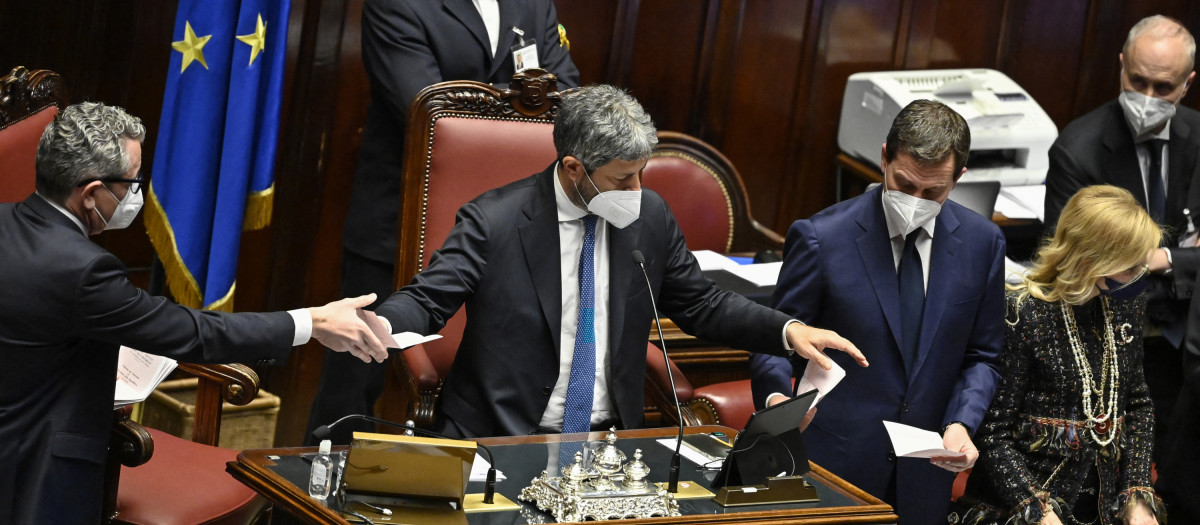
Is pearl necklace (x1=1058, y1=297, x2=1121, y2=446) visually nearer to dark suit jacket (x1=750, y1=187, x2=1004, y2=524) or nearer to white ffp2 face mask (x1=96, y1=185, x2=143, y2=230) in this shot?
dark suit jacket (x1=750, y1=187, x2=1004, y2=524)

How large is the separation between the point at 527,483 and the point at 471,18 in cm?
175

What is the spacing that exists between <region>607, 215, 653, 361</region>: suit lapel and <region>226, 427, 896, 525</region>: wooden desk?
383 mm

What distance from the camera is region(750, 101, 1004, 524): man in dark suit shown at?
289cm

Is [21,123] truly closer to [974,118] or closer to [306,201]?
[306,201]

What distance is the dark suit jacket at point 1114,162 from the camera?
429 centimetres

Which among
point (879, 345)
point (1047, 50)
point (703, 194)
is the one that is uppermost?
point (1047, 50)

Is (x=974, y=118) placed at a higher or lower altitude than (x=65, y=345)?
higher

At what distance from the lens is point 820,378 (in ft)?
8.73

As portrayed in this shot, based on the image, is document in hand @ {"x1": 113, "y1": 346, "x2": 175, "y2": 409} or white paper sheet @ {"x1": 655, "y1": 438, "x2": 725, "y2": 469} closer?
white paper sheet @ {"x1": 655, "y1": 438, "x2": 725, "y2": 469}

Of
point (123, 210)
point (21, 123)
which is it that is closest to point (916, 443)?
point (123, 210)

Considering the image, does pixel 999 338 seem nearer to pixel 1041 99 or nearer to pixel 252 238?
pixel 252 238

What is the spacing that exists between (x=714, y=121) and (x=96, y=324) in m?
3.27

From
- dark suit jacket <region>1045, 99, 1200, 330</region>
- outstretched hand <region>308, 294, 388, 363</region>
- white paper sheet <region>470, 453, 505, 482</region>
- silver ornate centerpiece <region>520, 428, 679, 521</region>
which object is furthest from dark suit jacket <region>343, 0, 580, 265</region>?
dark suit jacket <region>1045, 99, 1200, 330</region>

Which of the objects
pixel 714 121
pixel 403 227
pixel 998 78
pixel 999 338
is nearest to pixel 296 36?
pixel 403 227
